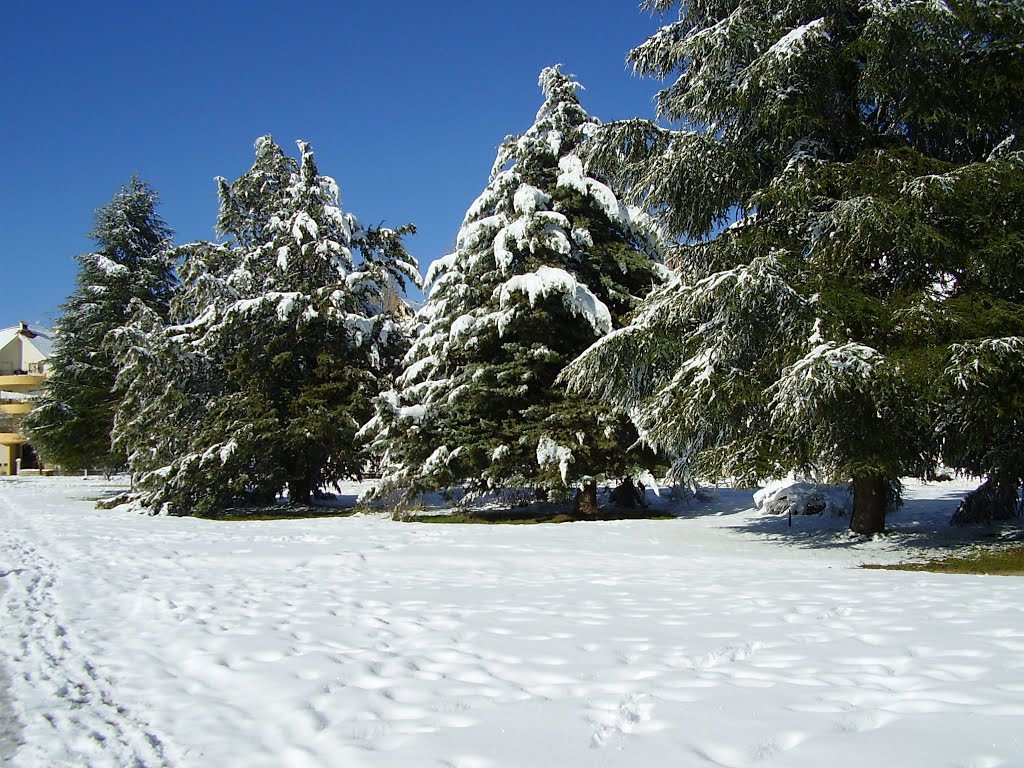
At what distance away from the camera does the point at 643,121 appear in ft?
41.8

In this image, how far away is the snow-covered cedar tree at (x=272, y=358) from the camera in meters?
20.4

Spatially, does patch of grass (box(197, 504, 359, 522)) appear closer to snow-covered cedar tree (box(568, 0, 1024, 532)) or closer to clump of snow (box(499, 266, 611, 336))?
clump of snow (box(499, 266, 611, 336))

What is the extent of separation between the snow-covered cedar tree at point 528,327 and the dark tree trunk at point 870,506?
464cm

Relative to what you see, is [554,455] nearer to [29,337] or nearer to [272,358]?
[272,358]

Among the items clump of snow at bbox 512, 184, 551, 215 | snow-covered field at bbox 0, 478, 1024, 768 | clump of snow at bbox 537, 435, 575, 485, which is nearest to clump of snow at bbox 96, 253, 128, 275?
clump of snow at bbox 512, 184, 551, 215

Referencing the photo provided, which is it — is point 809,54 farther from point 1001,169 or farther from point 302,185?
point 302,185

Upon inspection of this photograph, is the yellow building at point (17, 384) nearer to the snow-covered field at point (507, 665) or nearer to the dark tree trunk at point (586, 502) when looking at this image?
the dark tree trunk at point (586, 502)

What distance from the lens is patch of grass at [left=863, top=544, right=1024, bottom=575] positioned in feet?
30.6

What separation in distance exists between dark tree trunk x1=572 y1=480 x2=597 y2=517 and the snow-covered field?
7.29m

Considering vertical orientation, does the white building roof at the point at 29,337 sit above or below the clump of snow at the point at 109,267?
above

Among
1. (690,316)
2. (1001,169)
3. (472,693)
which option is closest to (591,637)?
(472,693)

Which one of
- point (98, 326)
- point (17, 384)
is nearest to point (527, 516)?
point (98, 326)

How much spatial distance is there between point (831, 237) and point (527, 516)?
1035 centimetres

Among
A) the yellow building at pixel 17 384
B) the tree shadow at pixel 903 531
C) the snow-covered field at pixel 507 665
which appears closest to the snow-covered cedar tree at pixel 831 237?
the tree shadow at pixel 903 531
